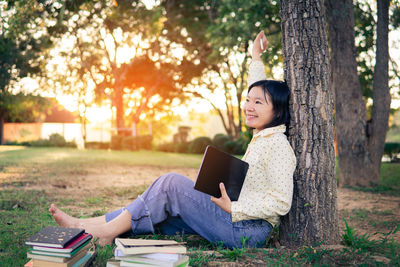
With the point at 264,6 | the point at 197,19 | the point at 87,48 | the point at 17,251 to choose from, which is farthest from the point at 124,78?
the point at 17,251

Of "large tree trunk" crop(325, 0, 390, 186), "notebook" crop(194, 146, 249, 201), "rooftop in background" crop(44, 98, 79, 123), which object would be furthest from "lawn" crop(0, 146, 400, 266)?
"rooftop in background" crop(44, 98, 79, 123)

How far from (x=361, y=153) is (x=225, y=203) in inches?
219

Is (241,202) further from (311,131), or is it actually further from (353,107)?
(353,107)

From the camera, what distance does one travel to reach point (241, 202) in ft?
8.95

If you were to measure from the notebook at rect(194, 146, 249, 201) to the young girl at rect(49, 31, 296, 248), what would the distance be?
7 centimetres

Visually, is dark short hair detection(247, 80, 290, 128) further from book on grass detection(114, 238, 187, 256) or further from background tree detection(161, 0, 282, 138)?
background tree detection(161, 0, 282, 138)

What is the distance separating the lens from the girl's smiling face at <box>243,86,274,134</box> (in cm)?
286

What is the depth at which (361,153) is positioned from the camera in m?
7.34

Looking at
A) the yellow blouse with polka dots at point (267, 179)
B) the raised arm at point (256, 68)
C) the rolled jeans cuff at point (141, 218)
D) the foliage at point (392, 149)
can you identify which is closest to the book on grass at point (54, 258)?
the rolled jeans cuff at point (141, 218)

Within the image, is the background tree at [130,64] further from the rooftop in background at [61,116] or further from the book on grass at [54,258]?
the book on grass at [54,258]

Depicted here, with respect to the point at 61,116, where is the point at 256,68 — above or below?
below

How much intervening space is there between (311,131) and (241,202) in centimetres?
83

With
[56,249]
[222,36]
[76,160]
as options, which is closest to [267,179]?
[56,249]

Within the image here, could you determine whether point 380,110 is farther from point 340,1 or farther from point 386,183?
point 340,1
